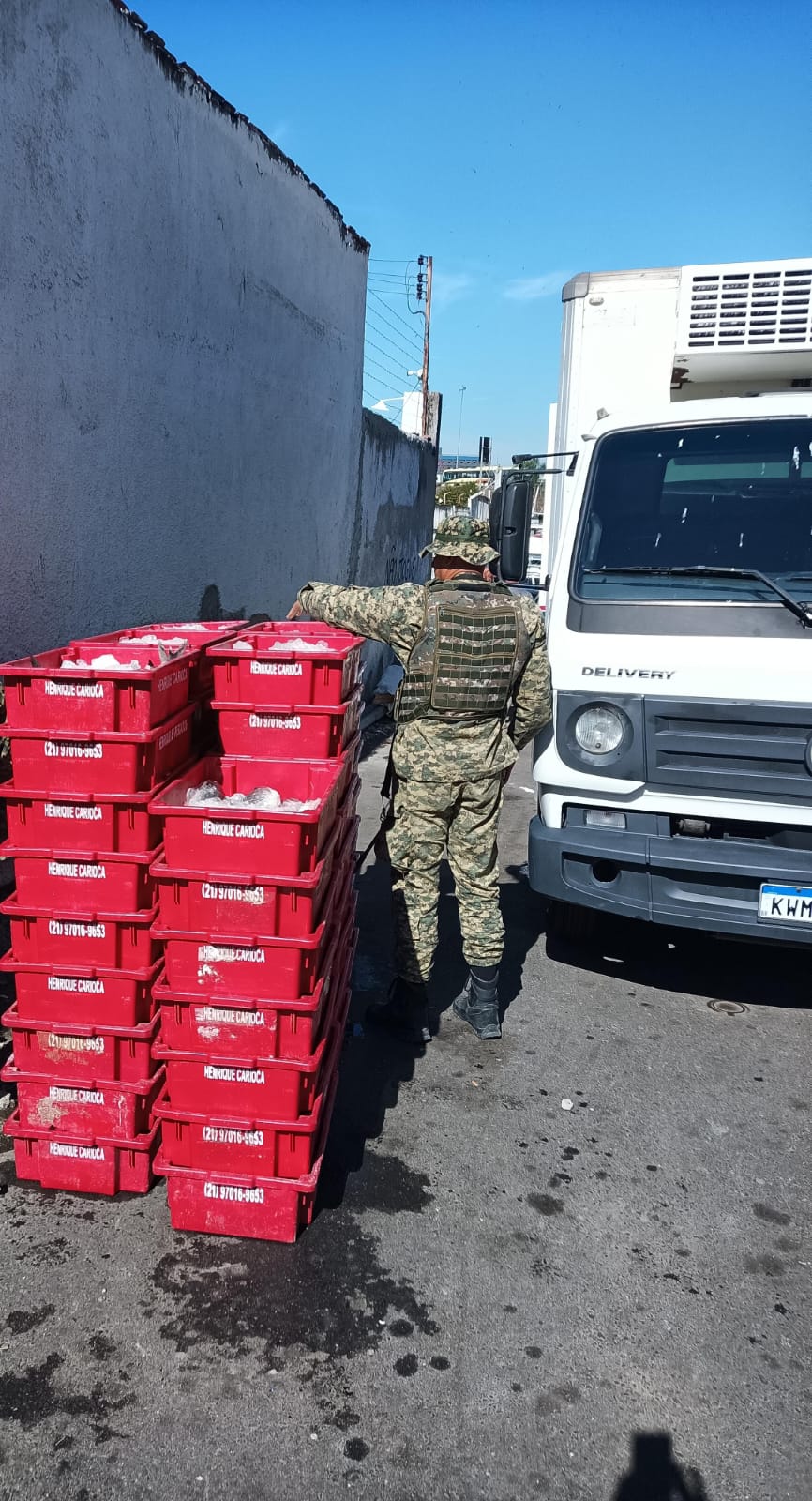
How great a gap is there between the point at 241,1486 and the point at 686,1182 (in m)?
1.70

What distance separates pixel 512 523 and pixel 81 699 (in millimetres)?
2561

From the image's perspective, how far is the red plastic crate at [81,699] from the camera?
2676 mm

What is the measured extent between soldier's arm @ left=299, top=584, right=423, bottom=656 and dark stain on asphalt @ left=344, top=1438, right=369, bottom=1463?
2465 mm

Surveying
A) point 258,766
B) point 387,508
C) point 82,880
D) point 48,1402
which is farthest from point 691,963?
point 387,508

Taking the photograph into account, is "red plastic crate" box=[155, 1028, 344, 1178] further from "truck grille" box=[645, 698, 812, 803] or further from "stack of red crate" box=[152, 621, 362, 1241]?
"truck grille" box=[645, 698, 812, 803]

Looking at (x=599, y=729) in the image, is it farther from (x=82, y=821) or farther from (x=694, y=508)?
(x=82, y=821)

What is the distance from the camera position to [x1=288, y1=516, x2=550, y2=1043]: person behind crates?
12.2ft

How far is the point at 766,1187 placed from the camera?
10.6 feet

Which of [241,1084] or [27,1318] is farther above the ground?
[241,1084]

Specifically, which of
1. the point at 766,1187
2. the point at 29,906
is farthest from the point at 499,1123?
the point at 29,906

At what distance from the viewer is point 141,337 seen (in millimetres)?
5191

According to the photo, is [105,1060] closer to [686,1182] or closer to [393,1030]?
[393,1030]

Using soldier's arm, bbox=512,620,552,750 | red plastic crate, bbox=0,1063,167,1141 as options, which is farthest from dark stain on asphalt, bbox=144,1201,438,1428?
soldier's arm, bbox=512,620,552,750

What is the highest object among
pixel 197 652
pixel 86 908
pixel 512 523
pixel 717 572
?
pixel 512 523
